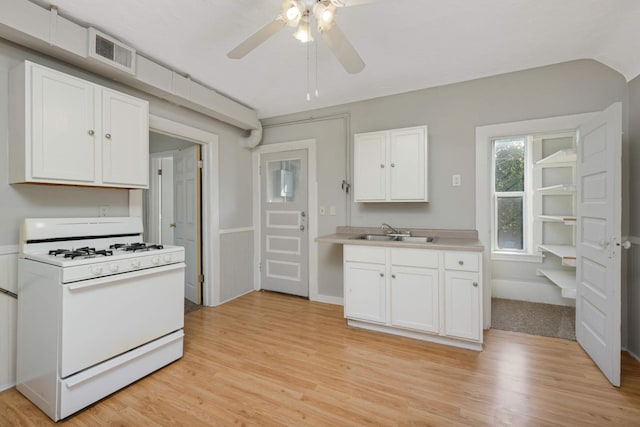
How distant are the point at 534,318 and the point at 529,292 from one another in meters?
0.72

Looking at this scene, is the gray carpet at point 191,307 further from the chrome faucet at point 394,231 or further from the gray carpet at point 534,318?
the gray carpet at point 534,318

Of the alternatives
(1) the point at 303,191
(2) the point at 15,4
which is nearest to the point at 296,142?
(1) the point at 303,191

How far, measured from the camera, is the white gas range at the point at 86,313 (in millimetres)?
1648

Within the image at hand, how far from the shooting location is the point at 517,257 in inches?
151

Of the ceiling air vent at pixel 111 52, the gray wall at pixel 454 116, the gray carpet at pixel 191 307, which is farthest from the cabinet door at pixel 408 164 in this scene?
the gray carpet at pixel 191 307

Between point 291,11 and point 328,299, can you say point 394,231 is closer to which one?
point 328,299

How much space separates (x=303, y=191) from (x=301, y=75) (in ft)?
4.71

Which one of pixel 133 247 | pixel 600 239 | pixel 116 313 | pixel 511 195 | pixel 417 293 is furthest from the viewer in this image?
pixel 511 195

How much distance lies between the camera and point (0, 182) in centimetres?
188

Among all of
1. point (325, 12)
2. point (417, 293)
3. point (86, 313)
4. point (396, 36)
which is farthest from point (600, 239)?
point (86, 313)

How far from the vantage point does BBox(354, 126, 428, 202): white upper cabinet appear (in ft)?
9.42

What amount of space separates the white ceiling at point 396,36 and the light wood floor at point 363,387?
8.06 ft

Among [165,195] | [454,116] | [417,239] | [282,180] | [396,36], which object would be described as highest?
[396,36]

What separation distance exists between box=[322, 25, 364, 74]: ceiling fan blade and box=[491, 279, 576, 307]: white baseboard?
3519 mm
